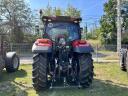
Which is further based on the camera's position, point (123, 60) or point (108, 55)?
point (108, 55)

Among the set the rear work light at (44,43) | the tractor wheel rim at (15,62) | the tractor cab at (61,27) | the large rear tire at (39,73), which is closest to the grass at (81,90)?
the large rear tire at (39,73)

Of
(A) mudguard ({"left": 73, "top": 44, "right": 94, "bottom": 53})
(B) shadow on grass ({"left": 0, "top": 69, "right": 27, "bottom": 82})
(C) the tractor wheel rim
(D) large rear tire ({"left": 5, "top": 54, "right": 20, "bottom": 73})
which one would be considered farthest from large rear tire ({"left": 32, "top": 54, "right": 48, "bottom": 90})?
(C) the tractor wheel rim

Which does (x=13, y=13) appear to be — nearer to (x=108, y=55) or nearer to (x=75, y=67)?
(x=108, y=55)

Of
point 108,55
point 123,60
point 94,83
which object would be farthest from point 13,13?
point 94,83

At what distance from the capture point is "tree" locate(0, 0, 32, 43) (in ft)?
132

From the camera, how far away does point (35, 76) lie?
37.4 feet

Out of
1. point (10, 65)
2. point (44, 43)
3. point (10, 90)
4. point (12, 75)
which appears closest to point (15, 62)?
point (10, 65)

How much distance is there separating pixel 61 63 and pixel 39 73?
863 millimetres

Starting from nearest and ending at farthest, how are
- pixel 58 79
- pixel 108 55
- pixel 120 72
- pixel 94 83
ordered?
→ pixel 58 79, pixel 94 83, pixel 120 72, pixel 108 55

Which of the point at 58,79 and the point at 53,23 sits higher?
the point at 53,23

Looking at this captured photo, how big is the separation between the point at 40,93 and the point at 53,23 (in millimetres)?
2934

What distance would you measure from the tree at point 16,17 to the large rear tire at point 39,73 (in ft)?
94.7

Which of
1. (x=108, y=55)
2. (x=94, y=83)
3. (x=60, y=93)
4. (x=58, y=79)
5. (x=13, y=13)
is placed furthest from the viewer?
(x=13, y=13)

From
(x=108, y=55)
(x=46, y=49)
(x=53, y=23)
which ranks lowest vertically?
(x=108, y=55)
